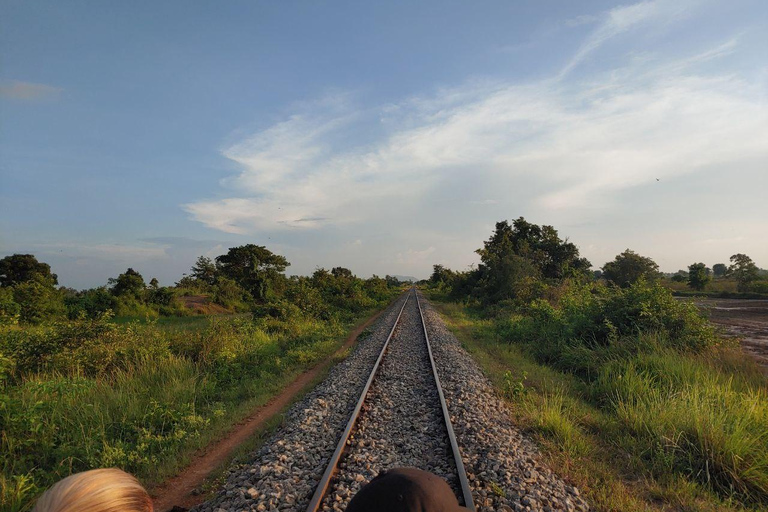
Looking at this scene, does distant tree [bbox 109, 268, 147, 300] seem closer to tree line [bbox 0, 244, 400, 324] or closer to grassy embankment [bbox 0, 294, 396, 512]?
tree line [bbox 0, 244, 400, 324]

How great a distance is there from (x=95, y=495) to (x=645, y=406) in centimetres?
714

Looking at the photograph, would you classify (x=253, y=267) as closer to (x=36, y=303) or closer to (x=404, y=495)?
(x=36, y=303)

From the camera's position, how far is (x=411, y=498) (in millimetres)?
1770

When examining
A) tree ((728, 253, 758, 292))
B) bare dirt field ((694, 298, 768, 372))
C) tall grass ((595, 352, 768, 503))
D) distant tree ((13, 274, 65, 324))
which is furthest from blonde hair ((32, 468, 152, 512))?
tree ((728, 253, 758, 292))

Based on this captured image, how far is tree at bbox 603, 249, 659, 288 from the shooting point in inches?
1443

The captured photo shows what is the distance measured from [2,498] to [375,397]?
202 inches

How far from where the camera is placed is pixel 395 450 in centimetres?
515

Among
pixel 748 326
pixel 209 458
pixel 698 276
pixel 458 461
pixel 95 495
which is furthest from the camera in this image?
pixel 698 276

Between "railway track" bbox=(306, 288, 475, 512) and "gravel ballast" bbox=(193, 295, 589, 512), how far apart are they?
0.02 metres

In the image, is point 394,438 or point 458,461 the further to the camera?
point 394,438

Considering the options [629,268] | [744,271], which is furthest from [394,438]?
[744,271]

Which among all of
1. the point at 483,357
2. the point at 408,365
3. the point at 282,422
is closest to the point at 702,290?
the point at 483,357

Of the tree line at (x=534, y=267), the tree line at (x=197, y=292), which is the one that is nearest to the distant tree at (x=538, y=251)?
the tree line at (x=534, y=267)

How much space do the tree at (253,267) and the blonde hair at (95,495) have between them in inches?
1209
